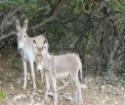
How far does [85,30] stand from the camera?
37.3 ft

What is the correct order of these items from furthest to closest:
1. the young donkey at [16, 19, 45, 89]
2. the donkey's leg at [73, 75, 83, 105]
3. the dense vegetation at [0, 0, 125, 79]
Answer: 1. the dense vegetation at [0, 0, 125, 79]
2. the young donkey at [16, 19, 45, 89]
3. the donkey's leg at [73, 75, 83, 105]

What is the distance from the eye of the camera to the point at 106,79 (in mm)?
11047

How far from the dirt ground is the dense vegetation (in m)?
0.47

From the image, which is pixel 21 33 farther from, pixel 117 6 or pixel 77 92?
pixel 117 6

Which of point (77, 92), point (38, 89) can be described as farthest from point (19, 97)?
point (77, 92)

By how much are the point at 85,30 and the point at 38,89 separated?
243 cm

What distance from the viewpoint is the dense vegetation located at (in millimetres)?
10047

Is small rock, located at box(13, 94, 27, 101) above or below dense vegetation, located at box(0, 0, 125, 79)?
below

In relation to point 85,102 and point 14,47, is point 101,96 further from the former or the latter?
point 14,47

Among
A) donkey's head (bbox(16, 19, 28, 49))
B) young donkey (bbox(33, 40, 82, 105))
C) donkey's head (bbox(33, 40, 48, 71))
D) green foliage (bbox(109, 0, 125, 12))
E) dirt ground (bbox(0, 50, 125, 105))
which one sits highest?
green foliage (bbox(109, 0, 125, 12))

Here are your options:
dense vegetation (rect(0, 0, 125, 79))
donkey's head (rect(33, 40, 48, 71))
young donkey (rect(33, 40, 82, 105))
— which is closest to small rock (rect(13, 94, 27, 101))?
young donkey (rect(33, 40, 82, 105))

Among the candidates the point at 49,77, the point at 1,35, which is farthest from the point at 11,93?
the point at 1,35

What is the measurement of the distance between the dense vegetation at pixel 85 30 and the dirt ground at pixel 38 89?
466mm

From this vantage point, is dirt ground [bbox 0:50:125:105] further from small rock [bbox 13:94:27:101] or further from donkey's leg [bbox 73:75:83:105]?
donkey's leg [bbox 73:75:83:105]
